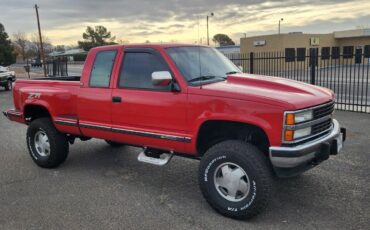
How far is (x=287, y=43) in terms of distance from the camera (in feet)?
141

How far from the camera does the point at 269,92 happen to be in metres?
4.06

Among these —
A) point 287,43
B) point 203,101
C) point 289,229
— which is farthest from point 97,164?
point 287,43

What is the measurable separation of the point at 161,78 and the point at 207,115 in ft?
2.16

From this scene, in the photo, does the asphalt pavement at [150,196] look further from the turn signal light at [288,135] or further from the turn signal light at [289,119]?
the turn signal light at [289,119]

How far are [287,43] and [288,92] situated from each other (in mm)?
40941

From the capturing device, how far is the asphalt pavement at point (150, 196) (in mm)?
4082

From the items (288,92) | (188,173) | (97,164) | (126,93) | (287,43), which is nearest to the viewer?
(288,92)

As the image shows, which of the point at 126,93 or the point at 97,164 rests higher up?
the point at 126,93

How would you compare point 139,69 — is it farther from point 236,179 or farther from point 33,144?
point 33,144

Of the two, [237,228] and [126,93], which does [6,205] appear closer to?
[126,93]

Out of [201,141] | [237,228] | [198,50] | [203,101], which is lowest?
[237,228]

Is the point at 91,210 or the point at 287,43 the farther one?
the point at 287,43

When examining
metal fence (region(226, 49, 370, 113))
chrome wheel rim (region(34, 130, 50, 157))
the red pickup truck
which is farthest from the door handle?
metal fence (region(226, 49, 370, 113))

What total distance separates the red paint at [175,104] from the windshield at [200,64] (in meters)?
0.13
